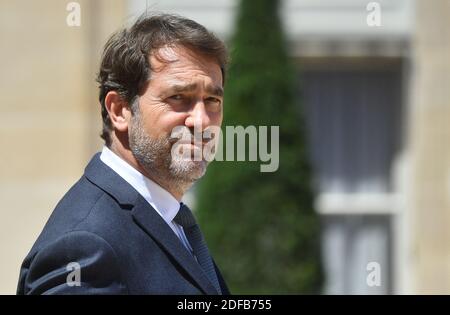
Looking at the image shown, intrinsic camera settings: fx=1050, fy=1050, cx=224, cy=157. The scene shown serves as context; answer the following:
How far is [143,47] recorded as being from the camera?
2463 millimetres

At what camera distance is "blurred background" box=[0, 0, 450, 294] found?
8.30 meters

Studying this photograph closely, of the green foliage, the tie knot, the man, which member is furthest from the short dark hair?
the green foliage

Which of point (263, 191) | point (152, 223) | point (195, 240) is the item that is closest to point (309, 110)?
point (263, 191)

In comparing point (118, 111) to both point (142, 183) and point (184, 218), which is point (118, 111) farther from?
point (184, 218)

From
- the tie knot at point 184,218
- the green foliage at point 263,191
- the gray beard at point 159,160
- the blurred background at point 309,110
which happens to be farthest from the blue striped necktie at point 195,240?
the blurred background at point 309,110

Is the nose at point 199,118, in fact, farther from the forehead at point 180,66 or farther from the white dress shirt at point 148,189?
the white dress shirt at point 148,189

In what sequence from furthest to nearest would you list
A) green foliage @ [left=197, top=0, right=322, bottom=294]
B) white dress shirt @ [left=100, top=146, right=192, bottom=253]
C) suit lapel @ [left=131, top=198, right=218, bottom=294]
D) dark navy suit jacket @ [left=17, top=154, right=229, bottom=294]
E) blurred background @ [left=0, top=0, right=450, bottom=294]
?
blurred background @ [left=0, top=0, right=450, bottom=294] < green foliage @ [left=197, top=0, right=322, bottom=294] < white dress shirt @ [left=100, top=146, right=192, bottom=253] < suit lapel @ [left=131, top=198, right=218, bottom=294] < dark navy suit jacket @ [left=17, top=154, right=229, bottom=294]

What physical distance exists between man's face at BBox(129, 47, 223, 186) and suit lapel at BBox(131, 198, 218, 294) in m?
0.11

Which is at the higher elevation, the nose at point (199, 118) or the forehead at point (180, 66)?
the forehead at point (180, 66)

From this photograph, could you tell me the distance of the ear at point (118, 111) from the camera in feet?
8.13

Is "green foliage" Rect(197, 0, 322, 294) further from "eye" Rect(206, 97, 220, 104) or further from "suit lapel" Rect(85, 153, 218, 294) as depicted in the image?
"suit lapel" Rect(85, 153, 218, 294)

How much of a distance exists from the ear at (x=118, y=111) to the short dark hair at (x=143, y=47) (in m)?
0.01

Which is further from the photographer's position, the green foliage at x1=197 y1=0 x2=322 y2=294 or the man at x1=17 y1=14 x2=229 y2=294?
the green foliage at x1=197 y1=0 x2=322 y2=294

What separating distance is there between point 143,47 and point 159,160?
278mm
